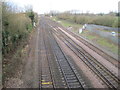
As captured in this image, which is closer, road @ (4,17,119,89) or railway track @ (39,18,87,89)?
railway track @ (39,18,87,89)

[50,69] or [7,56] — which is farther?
[7,56]

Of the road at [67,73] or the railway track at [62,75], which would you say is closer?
the railway track at [62,75]

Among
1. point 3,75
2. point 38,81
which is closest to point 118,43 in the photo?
point 38,81

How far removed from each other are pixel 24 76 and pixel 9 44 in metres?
5.44

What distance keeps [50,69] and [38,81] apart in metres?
1.71

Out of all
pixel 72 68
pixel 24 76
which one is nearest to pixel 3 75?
pixel 24 76

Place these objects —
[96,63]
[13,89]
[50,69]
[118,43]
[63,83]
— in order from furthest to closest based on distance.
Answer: [118,43] → [96,63] → [50,69] → [63,83] → [13,89]

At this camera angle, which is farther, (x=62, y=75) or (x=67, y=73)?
(x=67, y=73)

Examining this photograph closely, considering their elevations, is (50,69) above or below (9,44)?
below

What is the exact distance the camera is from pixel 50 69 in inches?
378

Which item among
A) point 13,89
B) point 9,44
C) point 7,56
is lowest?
point 13,89

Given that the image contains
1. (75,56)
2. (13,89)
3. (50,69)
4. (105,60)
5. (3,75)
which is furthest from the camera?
(75,56)

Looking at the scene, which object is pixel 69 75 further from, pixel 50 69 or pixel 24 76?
pixel 24 76

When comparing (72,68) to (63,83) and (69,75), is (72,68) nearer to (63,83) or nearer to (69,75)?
(69,75)
